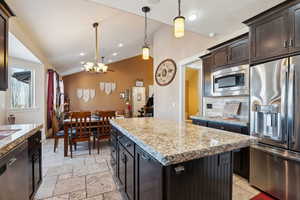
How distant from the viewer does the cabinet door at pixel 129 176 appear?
1.49m

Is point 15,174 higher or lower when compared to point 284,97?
lower

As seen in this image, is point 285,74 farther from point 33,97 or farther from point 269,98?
point 33,97

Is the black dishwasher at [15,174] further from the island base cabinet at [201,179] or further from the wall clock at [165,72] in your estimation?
the wall clock at [165,72]

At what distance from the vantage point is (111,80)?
28.9 ft

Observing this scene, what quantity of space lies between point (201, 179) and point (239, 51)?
2412mm

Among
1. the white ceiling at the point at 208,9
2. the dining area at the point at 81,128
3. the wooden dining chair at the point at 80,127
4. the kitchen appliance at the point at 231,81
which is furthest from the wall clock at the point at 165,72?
the wooden dining chair at the point at 80,127

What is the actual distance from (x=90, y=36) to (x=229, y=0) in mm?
3424

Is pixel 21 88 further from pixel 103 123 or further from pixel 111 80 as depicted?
pixel 111 80

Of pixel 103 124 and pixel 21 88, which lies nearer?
pixel 103 124

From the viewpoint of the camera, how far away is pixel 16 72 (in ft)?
13.6

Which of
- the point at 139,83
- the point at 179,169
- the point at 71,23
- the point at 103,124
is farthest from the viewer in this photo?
the point at 139,83

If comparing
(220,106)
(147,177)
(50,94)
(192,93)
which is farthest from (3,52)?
(192,93)

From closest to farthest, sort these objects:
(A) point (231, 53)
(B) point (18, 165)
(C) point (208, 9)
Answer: (B) point (18, 165)
(C) point (208, 9)
(A) point (231, 53)

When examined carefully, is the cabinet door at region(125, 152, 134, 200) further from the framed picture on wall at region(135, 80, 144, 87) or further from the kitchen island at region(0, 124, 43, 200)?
the framed picture on wall at region(135, 80, 144, 87)
